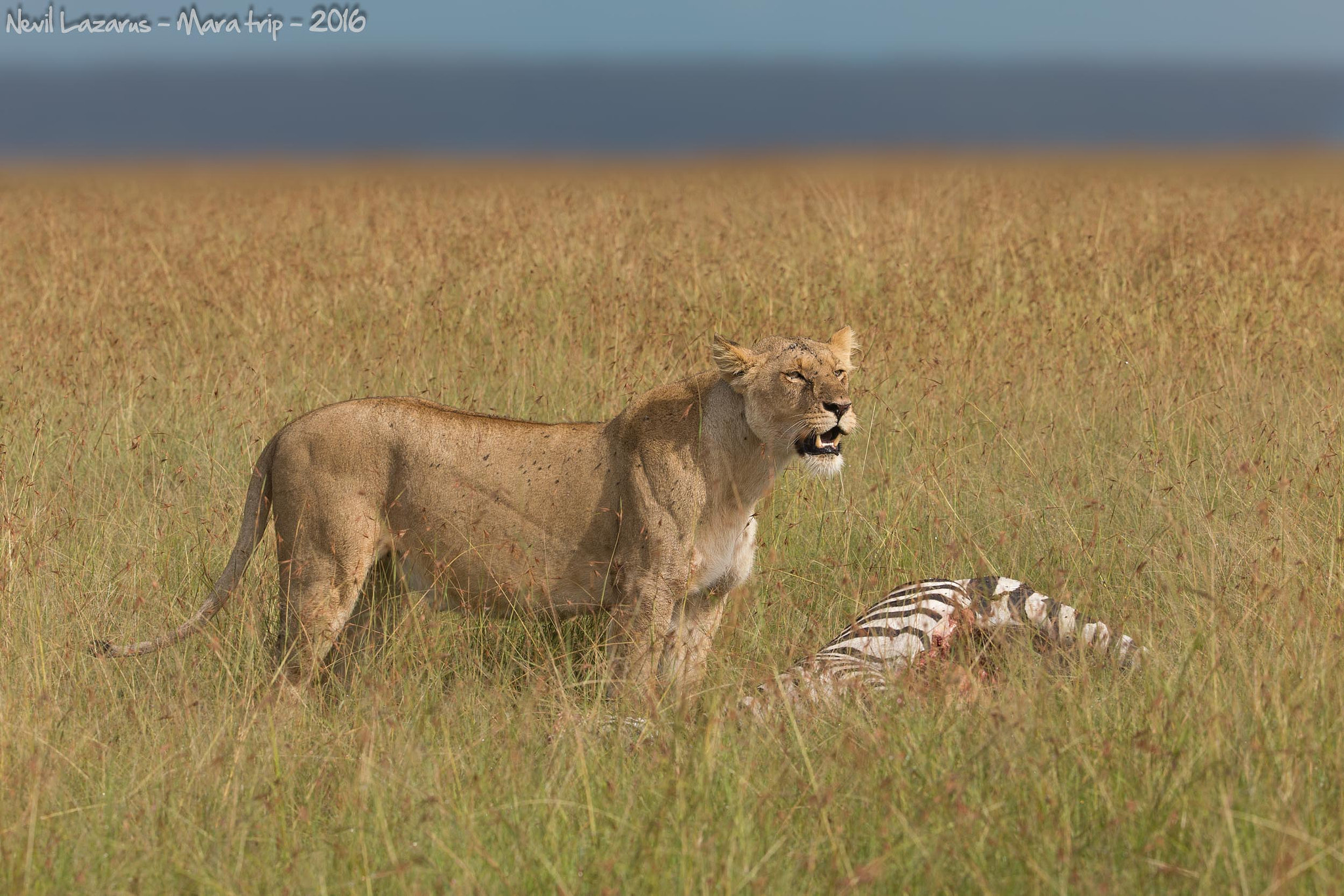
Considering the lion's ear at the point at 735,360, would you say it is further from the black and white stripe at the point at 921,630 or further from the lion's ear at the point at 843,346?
the black and white stripe at the point at 921,630

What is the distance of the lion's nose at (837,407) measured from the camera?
4215 mm

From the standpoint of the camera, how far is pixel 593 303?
8305 millimetres

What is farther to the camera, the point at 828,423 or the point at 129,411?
the point at 129,411

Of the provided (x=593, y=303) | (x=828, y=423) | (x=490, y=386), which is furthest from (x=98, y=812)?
(x=593, y=303)

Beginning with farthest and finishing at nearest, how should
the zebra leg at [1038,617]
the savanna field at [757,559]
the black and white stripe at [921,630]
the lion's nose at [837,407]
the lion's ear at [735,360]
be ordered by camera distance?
the lion's ear at [735,360], the lion's nose at [837,407], the zebra leg at [1038,617], the black and white stripe at [921,630], the savanna field at [757,559]

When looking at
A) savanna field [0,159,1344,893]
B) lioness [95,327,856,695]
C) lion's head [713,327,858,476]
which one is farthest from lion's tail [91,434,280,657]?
lion's head [713,327,858,476]

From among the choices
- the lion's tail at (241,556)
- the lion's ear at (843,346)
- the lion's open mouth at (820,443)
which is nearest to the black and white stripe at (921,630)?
the lion's open mouth at (820,443)

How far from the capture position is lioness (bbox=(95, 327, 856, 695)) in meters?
4.29

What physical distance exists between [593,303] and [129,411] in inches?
109

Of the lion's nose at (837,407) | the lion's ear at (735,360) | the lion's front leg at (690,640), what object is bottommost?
the lion's front leg at (690,640)

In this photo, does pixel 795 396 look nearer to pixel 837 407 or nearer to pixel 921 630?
pixel 837 407

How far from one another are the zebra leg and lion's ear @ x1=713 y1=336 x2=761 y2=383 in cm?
98

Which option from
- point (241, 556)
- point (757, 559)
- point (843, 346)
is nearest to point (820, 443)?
point (843, 346)

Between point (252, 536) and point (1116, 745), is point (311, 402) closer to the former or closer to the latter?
point (252, 536)
